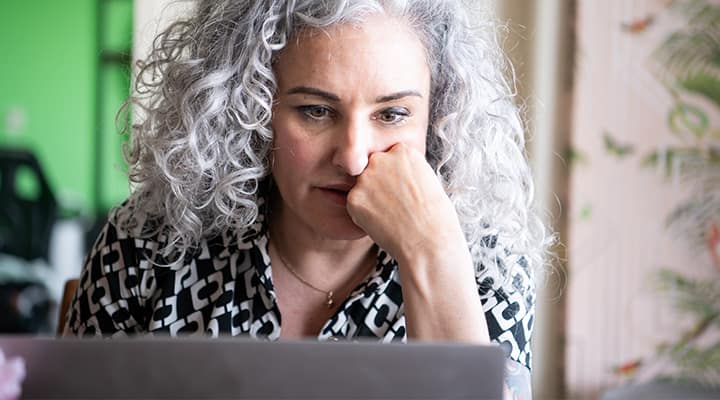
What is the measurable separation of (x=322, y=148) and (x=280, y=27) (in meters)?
0.22

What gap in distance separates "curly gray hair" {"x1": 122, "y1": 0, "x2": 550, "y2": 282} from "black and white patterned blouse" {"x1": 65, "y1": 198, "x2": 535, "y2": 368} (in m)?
0.04

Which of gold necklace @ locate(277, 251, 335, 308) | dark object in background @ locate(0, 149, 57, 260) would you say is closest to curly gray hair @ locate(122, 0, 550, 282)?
gold necklace @ locate(277, 251, 335, 308)

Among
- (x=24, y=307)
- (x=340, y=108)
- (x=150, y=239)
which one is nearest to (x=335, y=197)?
(x=340, y=108)

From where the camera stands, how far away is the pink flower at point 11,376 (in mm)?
651

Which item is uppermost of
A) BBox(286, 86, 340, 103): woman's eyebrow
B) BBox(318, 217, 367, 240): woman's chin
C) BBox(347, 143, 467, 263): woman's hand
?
BBox(286, 86, 340, 103): woman's eyebrow

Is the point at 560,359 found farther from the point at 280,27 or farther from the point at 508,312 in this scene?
the point at 280,27

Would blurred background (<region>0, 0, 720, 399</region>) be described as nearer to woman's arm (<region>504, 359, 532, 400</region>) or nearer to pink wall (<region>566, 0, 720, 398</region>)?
pink wall (<region>566, 0, 720, 398</region>)

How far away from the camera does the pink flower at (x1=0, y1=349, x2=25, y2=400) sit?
0.65 metres

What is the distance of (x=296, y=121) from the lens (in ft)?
4.02

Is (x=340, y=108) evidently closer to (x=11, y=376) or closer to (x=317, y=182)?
(x=317, y=182)

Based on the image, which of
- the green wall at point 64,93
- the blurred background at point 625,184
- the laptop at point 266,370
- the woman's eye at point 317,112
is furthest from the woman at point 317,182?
the green wall at point 64,93

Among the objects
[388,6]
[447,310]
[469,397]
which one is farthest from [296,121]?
[469,397]

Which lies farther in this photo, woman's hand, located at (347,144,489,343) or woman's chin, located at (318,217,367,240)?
woman's chin, located at (318,217,367,240)

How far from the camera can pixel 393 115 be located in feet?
3.96
